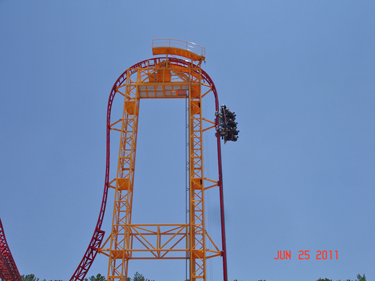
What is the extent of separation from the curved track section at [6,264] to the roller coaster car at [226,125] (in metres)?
20.1

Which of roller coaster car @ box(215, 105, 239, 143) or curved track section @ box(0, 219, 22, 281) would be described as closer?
roller coaster car @ box(215, 105, 239, 143)

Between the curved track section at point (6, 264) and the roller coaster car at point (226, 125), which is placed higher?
the roller coaster car at point (226, 125)

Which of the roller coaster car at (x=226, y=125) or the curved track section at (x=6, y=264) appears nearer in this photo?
the roller coaster car at (x=226, y=125)

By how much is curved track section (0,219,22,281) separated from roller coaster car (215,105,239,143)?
2008 centimetres

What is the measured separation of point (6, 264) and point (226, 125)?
882 inches

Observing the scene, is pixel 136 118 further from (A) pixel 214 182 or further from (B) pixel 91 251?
(B) pixel 91 251

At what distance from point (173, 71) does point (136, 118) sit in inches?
186

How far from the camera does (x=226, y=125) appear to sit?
2617 cm

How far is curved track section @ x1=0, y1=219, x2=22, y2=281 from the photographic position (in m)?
31.1

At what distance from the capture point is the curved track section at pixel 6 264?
3114 centimetres

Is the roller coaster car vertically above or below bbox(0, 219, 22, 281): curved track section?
above

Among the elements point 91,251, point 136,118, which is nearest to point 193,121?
point 136,118

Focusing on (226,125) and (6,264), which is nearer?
(226,125)

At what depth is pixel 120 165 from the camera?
87.7 feet
